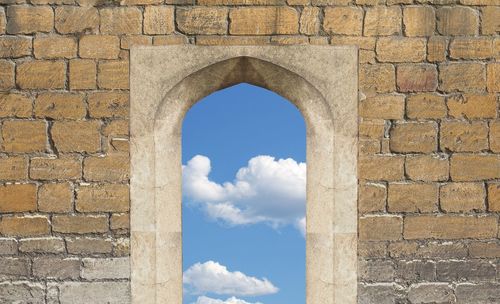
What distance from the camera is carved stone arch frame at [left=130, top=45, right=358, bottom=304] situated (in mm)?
5812

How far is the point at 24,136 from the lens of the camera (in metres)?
5.87

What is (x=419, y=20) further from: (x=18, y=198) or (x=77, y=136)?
(x=18, y=198)

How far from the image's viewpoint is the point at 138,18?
19.3 feet

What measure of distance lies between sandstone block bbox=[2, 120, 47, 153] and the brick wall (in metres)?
0.01

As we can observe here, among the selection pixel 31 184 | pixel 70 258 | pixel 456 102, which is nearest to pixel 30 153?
pixel 31 184

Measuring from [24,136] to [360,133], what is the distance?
269 cm

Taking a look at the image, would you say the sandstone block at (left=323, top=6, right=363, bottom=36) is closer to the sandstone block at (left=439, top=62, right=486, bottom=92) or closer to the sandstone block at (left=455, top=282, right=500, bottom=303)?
the sandstone block at (left=439, top=62, right=486, bottom=92)

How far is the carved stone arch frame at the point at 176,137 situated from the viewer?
5.81 m

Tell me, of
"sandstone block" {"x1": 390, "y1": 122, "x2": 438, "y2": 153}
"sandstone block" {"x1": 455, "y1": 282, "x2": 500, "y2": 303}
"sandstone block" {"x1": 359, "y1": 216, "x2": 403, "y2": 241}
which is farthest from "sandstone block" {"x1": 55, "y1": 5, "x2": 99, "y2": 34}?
"sandstone block" {"x1": 455, "y1": 282, "x2": 500, "y2": 303}

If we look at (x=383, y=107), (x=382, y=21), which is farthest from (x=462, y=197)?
(x=382, y=21)

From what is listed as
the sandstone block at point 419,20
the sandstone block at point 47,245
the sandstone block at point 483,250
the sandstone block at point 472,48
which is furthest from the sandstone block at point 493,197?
the sandstone block at point 47,245

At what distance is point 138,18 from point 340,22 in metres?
1.62

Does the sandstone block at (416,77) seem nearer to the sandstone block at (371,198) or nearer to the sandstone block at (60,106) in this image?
the sandstone block at (371,198)

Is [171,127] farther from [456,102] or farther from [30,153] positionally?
[456,102]
